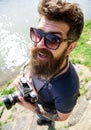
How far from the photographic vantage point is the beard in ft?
10.2

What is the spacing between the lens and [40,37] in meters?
3.12

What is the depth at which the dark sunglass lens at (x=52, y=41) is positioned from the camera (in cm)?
306

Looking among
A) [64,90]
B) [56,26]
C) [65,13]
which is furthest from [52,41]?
[64,90]

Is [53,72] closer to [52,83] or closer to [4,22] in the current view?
[52,83]

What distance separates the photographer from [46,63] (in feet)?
10.4

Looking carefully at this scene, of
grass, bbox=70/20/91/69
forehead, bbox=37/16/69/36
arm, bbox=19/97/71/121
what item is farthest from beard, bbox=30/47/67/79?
grass, bbox=70/20/91/69

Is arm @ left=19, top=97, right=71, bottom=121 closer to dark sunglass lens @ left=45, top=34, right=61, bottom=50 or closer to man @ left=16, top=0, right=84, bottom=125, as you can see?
man @ left=16, top=0, right=84, bottom=125

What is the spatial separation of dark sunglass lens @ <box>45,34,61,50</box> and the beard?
6 cm

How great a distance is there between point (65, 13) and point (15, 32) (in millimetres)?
6530

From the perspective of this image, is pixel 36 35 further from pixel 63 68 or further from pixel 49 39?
pixel 63 68

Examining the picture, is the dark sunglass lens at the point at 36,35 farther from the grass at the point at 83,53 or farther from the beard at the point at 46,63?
the grass at the point at 83,53

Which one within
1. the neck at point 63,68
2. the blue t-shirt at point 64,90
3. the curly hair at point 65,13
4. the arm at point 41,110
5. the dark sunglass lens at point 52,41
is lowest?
the arm at point 41,110

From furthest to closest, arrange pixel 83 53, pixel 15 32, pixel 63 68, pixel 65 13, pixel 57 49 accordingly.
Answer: pixel 15 32 < pixel 83 53 < pixel 63 68 < pixel 57 49 < pixel 65 13

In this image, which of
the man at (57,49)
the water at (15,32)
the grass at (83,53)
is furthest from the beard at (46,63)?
the water at (15,32)
